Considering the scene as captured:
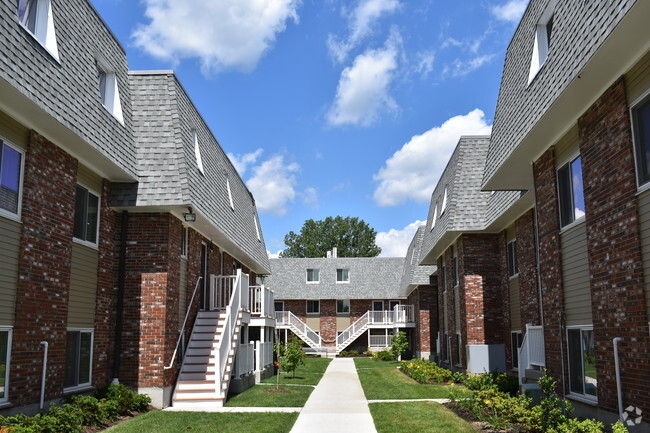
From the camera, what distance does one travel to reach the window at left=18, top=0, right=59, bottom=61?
1078 centimetres

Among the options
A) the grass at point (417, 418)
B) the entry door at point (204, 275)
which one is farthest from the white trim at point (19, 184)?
the entry door at point (204, 275)

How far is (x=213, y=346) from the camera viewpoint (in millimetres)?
16516

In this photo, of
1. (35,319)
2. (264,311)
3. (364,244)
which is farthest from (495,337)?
(364,244)

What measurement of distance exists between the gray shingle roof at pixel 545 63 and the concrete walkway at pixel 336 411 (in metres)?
6.55

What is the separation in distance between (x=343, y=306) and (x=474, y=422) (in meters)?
36.7

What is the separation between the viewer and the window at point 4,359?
9.74m

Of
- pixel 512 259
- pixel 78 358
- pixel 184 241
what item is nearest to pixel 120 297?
pixel 78 358

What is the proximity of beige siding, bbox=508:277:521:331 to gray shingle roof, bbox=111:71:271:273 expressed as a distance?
941 cm

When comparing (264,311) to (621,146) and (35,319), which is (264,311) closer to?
(35,319)

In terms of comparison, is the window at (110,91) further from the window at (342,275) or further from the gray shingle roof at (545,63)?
the window at (342,275)

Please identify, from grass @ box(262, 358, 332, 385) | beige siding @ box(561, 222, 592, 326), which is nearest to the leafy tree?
grass @ box(262, 358, 332, 385)

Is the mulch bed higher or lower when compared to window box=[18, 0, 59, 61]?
lower

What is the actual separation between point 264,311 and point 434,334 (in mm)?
15579

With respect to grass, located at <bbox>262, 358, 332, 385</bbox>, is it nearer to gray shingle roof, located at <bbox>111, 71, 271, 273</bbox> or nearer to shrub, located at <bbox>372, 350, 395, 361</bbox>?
gray shingle roof, located at <bbox>111, 71, 271, 273</bbox>
